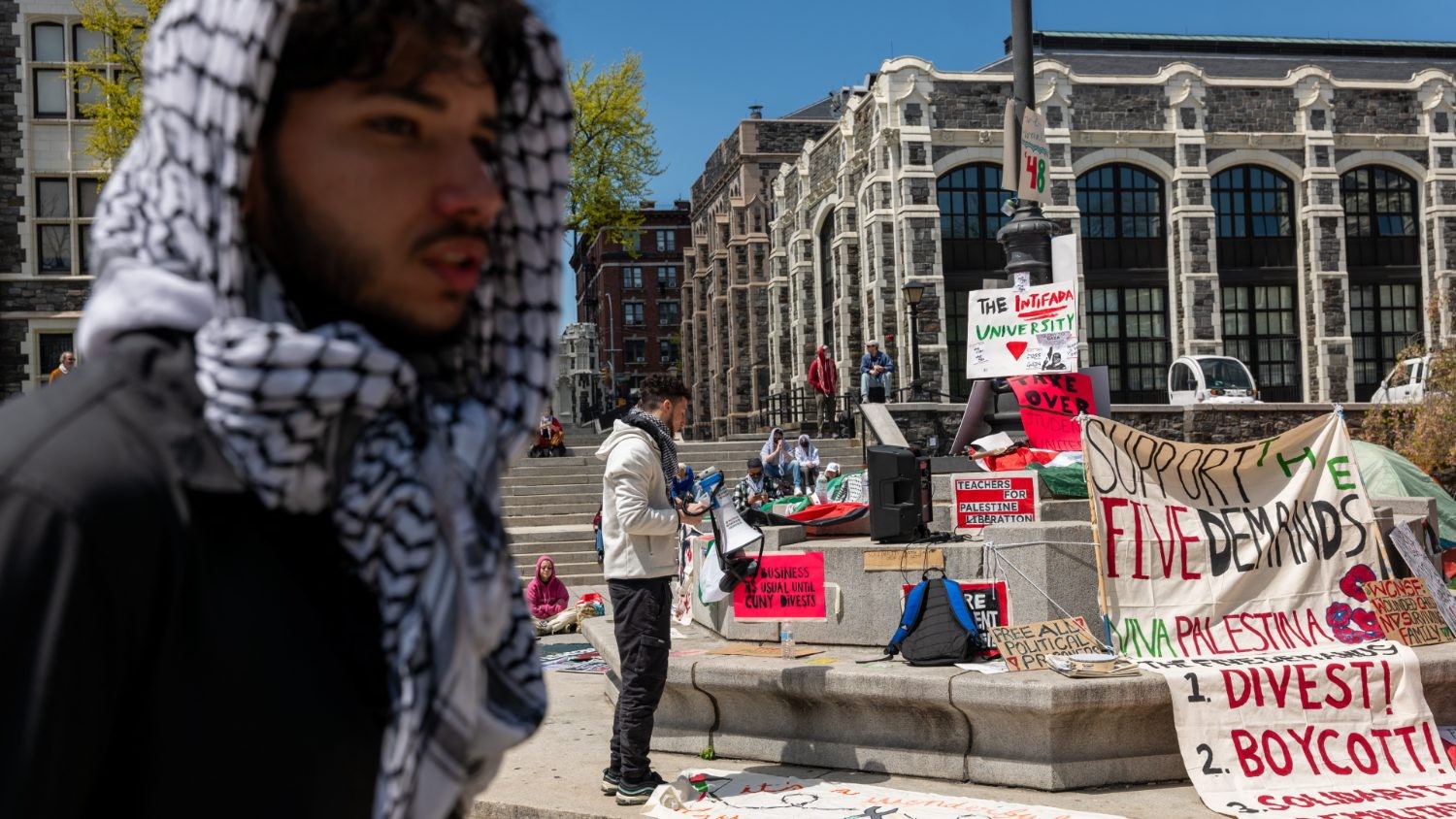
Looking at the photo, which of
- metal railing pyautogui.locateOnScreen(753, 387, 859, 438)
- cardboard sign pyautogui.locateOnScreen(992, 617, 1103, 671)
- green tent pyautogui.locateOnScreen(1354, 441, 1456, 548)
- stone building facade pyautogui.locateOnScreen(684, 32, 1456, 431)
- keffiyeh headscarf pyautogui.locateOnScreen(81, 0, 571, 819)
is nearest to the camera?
keffiyeh headscarf pyautogui.locateOnScreen(81, 0, 571, 819)

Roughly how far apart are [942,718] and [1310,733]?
191 cm

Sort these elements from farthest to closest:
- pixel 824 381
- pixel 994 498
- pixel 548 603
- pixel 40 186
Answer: pixel 824 381 → pixel 40 186 → pixel 548 603 → pixel 994 498

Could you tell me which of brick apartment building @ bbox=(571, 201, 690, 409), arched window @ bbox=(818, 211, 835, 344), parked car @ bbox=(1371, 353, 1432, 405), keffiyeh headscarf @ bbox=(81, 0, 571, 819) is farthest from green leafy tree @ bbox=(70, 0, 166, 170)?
brick apartment building @ bbox=(571, 201, 690, 409)

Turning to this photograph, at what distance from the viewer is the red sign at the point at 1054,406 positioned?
1074cm

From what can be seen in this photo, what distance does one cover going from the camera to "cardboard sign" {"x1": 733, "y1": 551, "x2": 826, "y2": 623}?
833 centimetres

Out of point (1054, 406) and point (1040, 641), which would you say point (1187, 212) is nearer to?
point (1054, 406)

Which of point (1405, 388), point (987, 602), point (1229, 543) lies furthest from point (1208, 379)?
point (987, 602)

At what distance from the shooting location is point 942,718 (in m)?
6.86

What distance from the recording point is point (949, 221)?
3900 centimetres

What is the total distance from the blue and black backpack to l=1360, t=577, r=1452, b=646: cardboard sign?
228cm

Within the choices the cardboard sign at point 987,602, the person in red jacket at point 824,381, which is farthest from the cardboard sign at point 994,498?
the person in red jacket at point 824,381

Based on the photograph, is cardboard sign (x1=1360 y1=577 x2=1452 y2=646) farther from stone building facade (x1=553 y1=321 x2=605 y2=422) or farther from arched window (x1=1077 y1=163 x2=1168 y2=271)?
arched window (x1=1077 y1=163 x2=1168 y2=271)

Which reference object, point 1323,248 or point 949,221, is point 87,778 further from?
point 1323,248

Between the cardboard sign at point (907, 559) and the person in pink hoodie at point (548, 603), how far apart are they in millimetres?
6472
